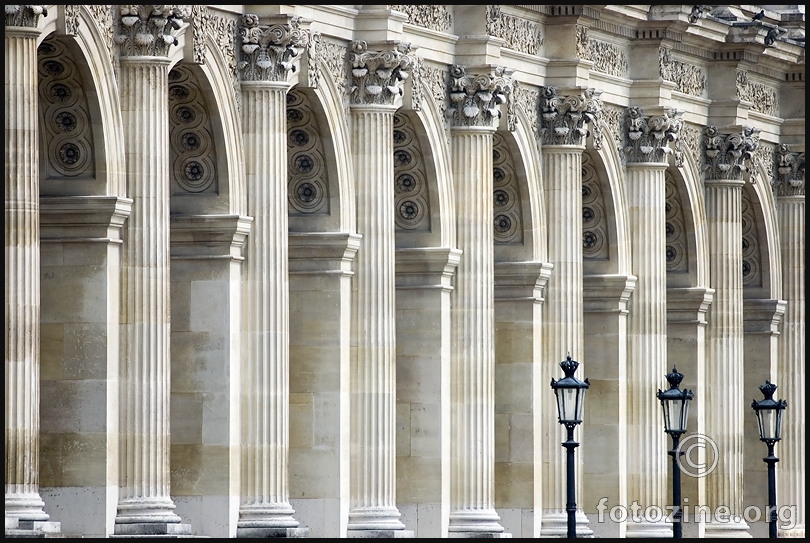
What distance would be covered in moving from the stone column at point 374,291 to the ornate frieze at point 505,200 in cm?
806

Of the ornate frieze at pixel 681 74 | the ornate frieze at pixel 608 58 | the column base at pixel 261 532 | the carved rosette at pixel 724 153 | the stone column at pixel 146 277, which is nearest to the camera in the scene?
the stone column at pixel 146 277

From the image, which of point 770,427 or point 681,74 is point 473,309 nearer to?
point 770,427

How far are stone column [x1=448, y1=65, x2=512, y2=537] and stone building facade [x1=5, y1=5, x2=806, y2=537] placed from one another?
64 millimetres

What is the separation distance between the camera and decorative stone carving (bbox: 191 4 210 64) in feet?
203

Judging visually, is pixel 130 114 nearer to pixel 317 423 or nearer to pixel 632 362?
pixel 317 423

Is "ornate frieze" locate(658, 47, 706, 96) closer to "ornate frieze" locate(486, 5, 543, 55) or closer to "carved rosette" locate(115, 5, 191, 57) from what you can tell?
"ornate frieze" locate(486, 5, 543, 55)

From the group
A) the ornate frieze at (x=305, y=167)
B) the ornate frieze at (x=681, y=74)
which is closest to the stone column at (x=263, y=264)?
the ornate frieze at (x=305, y=167)

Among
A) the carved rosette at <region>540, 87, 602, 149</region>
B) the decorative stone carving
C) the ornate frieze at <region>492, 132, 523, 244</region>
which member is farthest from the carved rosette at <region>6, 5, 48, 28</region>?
the carved rosette at <region>540, 87, 602, 149</region>

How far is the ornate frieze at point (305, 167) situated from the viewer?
2662 inches

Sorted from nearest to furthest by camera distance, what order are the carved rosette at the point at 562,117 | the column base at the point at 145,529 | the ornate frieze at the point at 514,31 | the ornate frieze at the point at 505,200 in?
the column base at the point at 145,529, the ornate frieze at the point at 514,31, the ornate frieze at the point at 505,200, the carved rosette at the point at 562,117

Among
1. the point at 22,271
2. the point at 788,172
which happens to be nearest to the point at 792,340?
the point at 788,172

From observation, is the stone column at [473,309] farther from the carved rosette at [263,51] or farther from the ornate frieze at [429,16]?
the carved rosette at [263,51]

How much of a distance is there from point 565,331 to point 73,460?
20.4m

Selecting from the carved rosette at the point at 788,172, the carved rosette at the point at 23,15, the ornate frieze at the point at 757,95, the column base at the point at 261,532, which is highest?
the ornate frieze at the point at 757,95
